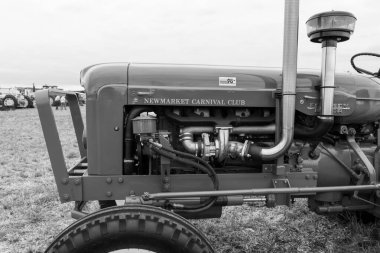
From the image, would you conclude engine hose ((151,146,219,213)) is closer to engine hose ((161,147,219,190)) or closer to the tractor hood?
engine hose ((161,147,219,190))

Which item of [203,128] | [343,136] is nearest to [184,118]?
[203,128]

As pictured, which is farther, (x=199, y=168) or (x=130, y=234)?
(x=199, y=168)

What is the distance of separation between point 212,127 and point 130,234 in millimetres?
1070

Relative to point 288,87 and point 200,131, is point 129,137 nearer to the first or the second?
point 200,131

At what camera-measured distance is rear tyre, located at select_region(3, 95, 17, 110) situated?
27.2m

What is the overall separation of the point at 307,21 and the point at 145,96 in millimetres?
1327

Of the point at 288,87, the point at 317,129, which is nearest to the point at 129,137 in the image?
the point at 288,87

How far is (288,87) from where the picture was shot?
8.65 feet

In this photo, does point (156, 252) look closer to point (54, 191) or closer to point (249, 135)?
point (249, 135)

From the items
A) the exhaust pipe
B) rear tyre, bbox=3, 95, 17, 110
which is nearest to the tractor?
the exhaust pipe

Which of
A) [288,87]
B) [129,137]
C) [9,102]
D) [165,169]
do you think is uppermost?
Answer: [288,87]

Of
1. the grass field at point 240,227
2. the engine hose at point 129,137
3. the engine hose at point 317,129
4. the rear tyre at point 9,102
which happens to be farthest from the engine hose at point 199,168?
the rear tyre at point 9,102

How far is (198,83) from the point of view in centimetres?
274

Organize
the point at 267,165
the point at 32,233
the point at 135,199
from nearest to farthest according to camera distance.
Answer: the point at 135,199
the point at 267,165
the point at 32,233
